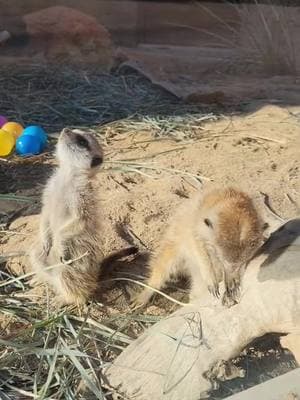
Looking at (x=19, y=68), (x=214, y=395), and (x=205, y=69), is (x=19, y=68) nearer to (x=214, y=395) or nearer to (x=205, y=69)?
(x=205, y=69)

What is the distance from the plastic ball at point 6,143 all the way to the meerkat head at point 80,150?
139cm

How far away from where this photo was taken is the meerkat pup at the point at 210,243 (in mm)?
2852

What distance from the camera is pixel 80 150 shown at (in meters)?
3.39

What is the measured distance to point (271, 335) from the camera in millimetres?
2775

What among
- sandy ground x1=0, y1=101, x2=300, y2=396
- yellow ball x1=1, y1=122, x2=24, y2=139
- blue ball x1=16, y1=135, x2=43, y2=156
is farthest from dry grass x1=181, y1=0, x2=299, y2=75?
blue ball x1=16, y1=135, x2=43, y2=156

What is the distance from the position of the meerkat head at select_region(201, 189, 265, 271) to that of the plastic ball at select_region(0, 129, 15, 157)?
6.46ft

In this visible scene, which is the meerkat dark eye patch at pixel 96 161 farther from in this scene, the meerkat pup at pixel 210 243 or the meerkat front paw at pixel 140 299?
the meerkat front paw at pixel 140 299

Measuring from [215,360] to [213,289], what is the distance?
0.41 metres

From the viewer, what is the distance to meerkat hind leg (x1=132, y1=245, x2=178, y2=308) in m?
3.40

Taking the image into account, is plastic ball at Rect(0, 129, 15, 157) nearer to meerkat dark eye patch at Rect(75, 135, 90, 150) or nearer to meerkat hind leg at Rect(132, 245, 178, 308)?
meerkat dark eye patch at Rect(75, 135, 90, 150)

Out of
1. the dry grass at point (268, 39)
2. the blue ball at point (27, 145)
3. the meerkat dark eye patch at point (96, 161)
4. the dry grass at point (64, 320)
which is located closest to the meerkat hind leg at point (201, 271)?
the dry grass at point (64, 320)

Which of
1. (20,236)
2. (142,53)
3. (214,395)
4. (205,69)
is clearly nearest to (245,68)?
(205,69)

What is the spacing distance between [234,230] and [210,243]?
25 cm

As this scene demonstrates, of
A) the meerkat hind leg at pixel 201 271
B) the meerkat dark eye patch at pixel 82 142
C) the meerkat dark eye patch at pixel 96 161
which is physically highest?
the meerkat dark eye patch at pixel 82 142
